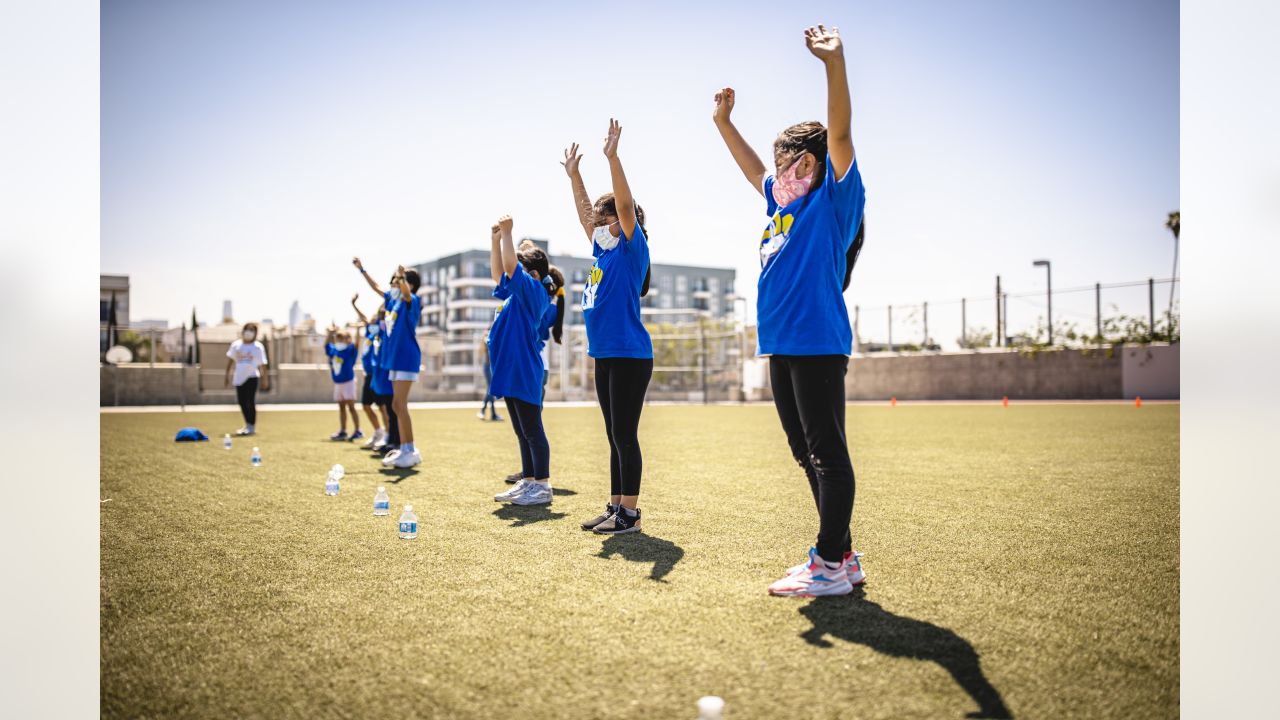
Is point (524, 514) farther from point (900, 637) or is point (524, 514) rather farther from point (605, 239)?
point (900, 637)

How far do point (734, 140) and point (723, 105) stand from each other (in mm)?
184

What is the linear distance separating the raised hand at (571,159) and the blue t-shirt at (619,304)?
0.64m

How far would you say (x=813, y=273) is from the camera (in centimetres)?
330

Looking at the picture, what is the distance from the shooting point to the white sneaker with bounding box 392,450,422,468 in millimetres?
8133

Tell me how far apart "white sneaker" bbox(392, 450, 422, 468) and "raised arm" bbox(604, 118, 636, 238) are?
469 centimetres

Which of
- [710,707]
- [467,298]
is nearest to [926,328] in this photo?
[710,707]

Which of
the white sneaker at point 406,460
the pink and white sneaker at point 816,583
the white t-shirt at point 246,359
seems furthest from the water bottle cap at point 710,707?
the white t-shirt at point 246,359

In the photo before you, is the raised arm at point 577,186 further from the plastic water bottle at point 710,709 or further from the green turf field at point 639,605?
the plastic water bottle at point 710,709

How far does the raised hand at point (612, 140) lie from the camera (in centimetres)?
433

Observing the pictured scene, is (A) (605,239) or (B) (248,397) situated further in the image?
(B) (248,397)

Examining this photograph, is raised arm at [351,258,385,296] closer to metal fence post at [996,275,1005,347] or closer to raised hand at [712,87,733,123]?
raised hand at [712,87,733,123]

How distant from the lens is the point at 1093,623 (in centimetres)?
281
